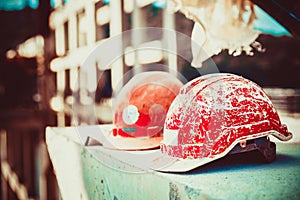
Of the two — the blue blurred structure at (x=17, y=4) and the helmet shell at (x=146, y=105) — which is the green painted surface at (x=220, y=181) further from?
the blue blurred structure at (x=17, y=4)

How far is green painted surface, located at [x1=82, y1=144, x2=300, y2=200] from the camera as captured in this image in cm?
82

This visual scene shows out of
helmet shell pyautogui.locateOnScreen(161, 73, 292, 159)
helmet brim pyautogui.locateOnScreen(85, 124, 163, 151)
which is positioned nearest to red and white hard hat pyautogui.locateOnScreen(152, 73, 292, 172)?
helmet shell pyautogui.locateOnScreen(161, 73, 292, 159)

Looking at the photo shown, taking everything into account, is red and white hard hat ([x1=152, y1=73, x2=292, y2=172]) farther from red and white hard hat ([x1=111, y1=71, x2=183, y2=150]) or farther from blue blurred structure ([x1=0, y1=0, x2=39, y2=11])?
blue blurred structure ([x1=0, y1=0, x2=39, y2=11])

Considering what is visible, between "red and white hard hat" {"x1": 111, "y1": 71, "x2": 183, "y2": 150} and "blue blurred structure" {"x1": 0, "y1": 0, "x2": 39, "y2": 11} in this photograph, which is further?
"blue blurred structure" {"x1": 0, "y1": 0, "x2": 39, "y2": 11}

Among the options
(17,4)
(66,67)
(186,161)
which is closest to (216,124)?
(186,161)

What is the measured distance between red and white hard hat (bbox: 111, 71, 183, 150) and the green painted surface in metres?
0.15

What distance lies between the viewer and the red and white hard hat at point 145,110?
3.99ft

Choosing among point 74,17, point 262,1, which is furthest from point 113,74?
point 262,1

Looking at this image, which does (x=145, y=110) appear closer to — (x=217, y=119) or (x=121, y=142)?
(x=121, y=142)

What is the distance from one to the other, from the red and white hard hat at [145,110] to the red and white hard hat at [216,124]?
7.0 inches

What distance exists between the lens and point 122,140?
127 cm

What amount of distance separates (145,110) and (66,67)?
0.72 m

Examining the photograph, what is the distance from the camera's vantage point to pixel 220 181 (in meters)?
0.89

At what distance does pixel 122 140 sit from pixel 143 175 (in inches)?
12.0
